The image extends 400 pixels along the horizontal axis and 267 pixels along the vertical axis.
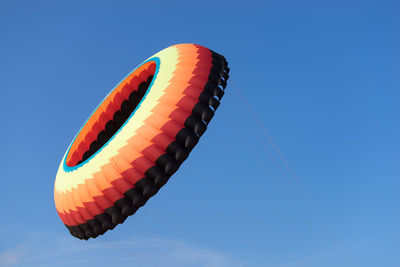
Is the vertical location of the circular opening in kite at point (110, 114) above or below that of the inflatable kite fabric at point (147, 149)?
above

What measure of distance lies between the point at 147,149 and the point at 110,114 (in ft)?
19.9

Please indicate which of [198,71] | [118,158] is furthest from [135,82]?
[118,158]

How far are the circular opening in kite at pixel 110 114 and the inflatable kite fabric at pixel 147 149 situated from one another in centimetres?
241

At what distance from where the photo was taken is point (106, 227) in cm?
1535

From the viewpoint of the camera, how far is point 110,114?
19.6 metres

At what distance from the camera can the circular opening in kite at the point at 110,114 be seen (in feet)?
63.1

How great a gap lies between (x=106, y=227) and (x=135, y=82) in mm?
6883

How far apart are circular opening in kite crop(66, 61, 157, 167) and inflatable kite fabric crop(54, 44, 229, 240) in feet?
7.92

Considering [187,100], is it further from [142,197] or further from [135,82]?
[135,82]

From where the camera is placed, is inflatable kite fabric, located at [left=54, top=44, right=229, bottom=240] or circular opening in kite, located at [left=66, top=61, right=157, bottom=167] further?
circular opening in kite, located at [left=66, top=61, right=157, bottom=167]

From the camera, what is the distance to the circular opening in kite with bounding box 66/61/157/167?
1922 centimetres

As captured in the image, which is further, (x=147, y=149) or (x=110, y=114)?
(x=110, y=114)

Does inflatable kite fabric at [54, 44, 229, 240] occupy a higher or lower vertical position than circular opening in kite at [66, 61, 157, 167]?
lower

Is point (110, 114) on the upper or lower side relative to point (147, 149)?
upper
